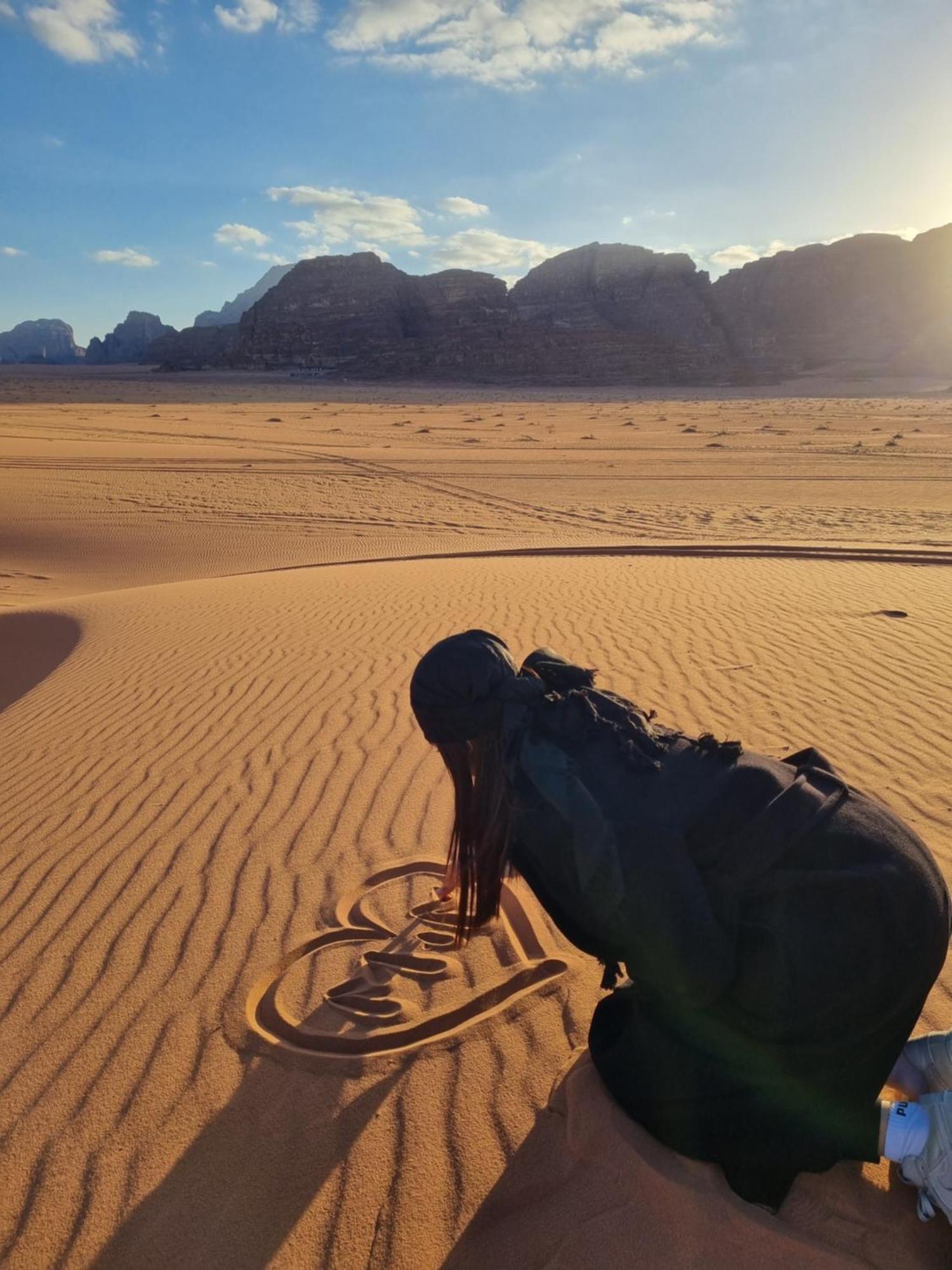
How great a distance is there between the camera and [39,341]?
166 meters

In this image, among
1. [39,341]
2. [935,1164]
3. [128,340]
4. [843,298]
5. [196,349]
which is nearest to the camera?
[935,1164]

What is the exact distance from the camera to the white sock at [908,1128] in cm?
192

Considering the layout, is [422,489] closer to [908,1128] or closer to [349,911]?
[349,911]

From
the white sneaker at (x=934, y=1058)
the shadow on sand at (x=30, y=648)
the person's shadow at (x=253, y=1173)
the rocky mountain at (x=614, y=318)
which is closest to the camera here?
the white sneaker at (x=934, y=1058)

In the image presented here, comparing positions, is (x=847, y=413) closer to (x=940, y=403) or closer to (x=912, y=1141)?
(x=940, y=403)

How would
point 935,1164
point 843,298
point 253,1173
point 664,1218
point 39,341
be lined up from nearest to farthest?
point 935,1164 < point 664,1218 < point 253,1173 < point 843,298 < point 39,341

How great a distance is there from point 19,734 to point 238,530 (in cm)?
912

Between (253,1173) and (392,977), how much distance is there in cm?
81

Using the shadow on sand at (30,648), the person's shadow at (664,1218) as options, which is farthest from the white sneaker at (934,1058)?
the shadow on sand at (30,648)

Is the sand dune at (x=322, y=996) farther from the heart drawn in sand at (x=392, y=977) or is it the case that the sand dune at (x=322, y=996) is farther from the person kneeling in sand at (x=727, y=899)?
the person kneeling in sand at (x=727, y=899)

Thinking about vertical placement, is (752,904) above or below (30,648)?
above

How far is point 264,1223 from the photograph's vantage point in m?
2.15

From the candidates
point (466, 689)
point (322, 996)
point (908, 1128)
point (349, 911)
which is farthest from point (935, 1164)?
point (349, 911)

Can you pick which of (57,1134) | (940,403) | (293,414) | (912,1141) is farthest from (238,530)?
(940,403)
